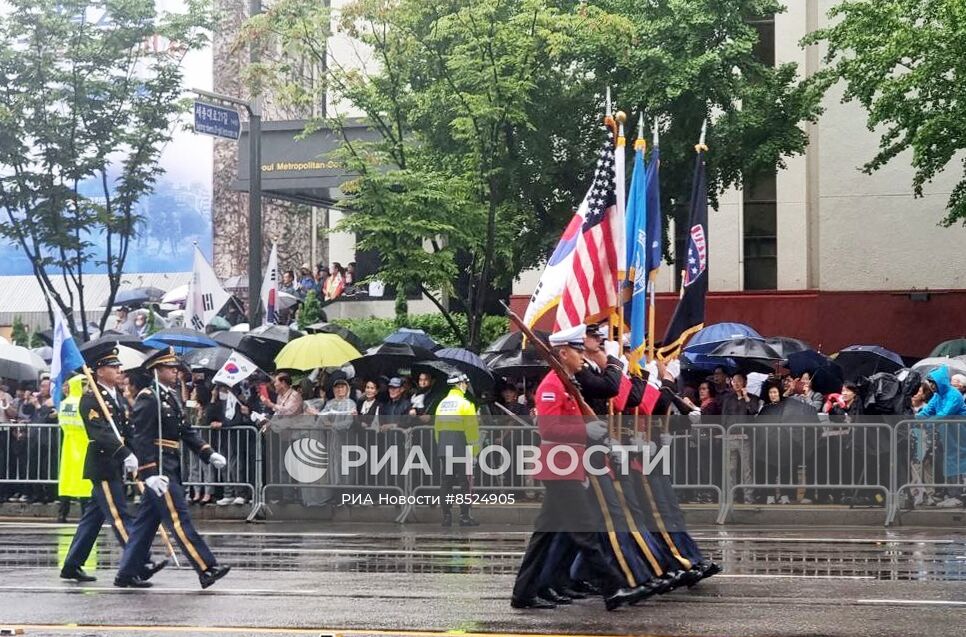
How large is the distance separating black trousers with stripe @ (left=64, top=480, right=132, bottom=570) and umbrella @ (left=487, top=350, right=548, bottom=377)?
879cm

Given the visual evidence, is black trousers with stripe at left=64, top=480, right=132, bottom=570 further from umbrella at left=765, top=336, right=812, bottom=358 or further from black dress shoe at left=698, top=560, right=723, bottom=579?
umbrella at left=765, top=336, right=812, bottom=358

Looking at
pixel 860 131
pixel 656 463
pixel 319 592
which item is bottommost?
pixel 319 592

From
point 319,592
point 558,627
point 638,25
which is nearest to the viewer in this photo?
point 558,627

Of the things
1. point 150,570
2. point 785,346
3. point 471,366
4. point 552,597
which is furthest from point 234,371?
point 552,597

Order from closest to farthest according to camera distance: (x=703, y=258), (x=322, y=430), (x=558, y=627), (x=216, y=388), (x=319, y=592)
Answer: (x=558, y=627)
(x=319, y=592)
(x=703, y=258)
(x=322, y=430)
(x=216, y=388)

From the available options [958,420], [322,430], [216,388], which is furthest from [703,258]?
[216,388]

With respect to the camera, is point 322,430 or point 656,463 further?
point 322,430

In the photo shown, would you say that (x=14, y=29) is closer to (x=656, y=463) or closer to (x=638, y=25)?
(x=638, y=25)

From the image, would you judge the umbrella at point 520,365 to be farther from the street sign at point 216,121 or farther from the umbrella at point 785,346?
the street sign at point 216,121

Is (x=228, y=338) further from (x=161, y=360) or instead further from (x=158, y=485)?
(x=158, y=485)

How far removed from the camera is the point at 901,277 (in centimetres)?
3023

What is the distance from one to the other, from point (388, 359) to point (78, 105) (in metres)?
8.25

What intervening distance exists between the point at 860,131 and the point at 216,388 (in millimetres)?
14682

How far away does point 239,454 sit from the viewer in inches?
758
